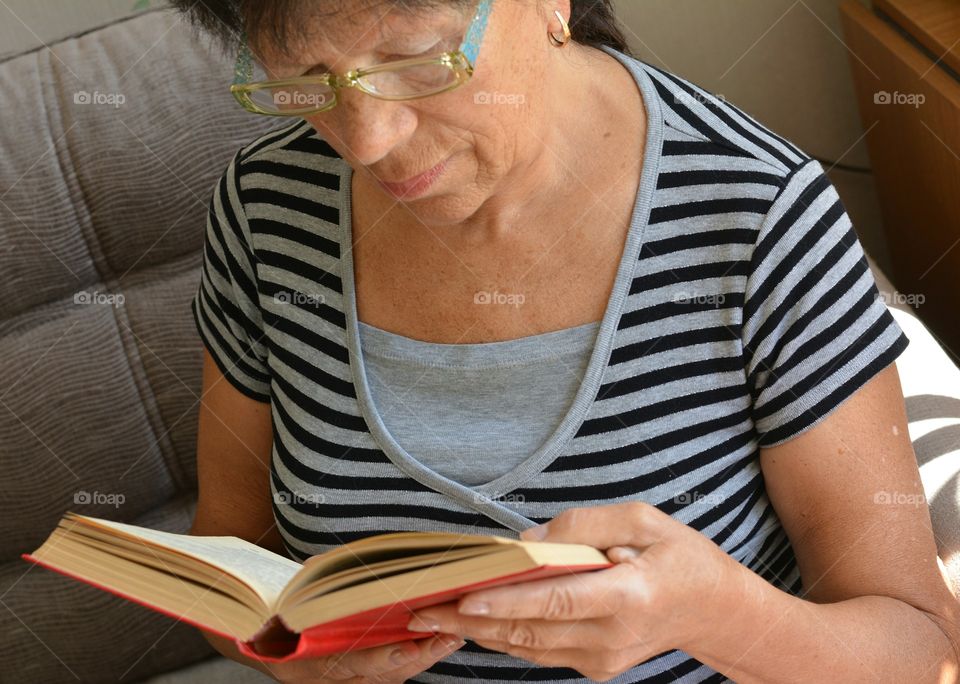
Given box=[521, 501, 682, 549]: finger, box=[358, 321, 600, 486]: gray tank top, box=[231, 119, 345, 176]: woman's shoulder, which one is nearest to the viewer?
box=[521, 501, 682, 549]: finger

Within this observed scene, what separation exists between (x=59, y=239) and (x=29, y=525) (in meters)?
0.38

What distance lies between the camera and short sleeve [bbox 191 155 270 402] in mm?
1137

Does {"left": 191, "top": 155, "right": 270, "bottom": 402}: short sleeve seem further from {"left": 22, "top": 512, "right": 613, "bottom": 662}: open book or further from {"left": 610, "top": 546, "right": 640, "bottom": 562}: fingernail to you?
{"left": 610, "top": 546, "right": 640, "bottom": 562}: fingernail

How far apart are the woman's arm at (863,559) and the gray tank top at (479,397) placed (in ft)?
0.67

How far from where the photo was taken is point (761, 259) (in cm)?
93

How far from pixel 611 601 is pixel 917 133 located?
3.31 ft

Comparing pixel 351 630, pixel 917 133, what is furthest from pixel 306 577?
pixel 917 133

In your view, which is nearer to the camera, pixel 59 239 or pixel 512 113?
pixel 512 113

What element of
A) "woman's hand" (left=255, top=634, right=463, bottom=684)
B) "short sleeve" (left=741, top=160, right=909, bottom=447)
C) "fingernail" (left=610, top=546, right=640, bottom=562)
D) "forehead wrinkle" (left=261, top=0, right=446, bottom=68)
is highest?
"forehead wrinkle" (left=261, top=0, right=446, bottom=68)

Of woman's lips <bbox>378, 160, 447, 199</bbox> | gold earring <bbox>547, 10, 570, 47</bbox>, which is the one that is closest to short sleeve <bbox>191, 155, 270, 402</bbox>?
woman's lips <bbox>378, 160, 447, 199</bbox>

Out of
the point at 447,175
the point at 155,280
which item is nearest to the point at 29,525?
the point at 155,280

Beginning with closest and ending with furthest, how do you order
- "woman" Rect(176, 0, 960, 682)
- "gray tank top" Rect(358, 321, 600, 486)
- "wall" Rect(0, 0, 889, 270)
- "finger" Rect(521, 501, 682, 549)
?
1. "finger" Rect(521, 501, 682, 549)
2. "woman" Rect(176, 0, 960, 682)
3. "gray tank top" Rect(358, 321, 600, 486)
4. "wall" Rect(0, 0, 889, 270)

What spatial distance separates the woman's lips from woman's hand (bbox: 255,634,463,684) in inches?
13.8

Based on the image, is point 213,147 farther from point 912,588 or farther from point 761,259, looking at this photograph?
point 912,588
